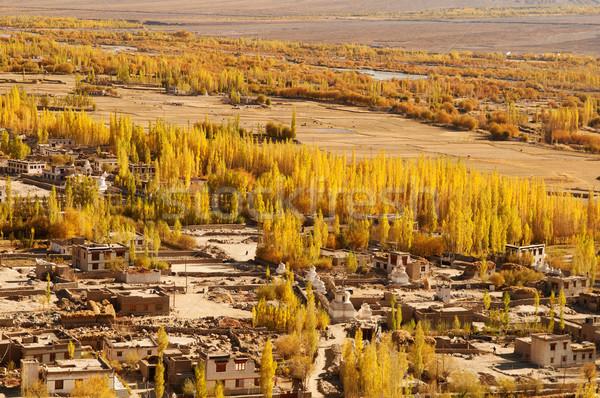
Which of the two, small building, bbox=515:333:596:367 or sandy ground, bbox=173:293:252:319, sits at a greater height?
small building, bbox=515:333:596:367

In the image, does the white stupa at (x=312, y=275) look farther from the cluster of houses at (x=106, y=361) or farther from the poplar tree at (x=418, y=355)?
the poplar tree at (x=418, y=355)

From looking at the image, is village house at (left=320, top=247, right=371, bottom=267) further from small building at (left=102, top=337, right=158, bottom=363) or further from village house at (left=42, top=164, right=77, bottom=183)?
village house at (left=42, top=164, right=77, bottom=183)

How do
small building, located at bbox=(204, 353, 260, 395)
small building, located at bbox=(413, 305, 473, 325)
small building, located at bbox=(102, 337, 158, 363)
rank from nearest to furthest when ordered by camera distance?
1. small building, located at bbox=(204, 353, 260, 395)
2. small building, located at bbox=(102, 337, 158, 363)
3. small building, located at bbox=(413, 305, 473, 325)

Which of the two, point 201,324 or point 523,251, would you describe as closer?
point 201,324

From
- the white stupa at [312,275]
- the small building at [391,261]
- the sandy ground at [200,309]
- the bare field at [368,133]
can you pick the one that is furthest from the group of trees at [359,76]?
the sandy ground at [200,309]

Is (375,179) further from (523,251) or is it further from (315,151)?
(523,251)

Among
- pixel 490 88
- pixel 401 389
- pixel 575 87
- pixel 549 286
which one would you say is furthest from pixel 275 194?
pixel 575 87

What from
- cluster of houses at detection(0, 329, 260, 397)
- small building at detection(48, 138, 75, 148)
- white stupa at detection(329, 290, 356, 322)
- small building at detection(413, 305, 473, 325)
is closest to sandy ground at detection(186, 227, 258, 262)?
white stupa at detection(329, 290, 356, 322)
